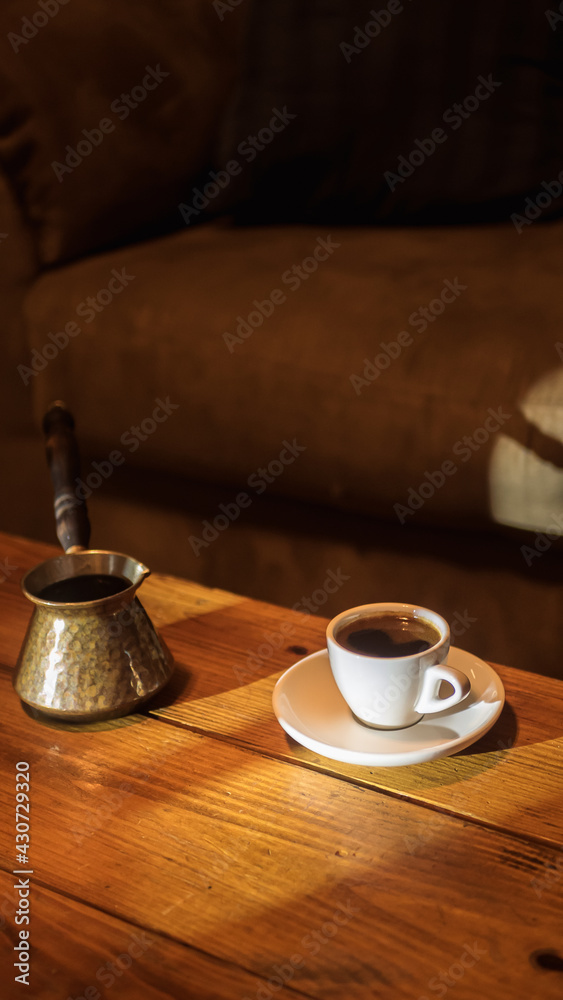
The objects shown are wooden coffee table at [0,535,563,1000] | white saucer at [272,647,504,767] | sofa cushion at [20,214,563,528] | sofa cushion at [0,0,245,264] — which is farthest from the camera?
sofa cushion at [0,0,245,264]

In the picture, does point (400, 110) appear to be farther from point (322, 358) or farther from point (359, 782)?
point (359, 782)

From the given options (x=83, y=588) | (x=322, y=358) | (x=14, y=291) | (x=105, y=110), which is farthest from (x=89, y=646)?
(x=105, y=110)

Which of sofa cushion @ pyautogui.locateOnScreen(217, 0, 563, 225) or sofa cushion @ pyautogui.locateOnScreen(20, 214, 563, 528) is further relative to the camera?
sofa cushion @ pyautogui.locateOnScreen(217, 0, 563, 225)

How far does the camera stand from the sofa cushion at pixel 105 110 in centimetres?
135

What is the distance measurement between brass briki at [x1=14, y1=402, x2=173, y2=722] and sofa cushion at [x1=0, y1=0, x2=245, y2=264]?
3.08 feet

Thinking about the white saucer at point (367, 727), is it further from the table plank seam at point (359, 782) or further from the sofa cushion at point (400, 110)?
the sofa cushion at point (400, 110)

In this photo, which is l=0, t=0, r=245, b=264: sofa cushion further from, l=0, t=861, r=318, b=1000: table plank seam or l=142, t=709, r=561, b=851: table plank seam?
l=0, t=861, r=318, b=1000: table plank seam

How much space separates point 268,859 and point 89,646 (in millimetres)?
195

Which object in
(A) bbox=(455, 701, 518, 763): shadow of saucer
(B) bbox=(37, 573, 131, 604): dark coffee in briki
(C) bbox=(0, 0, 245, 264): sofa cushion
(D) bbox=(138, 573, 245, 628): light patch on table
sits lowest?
(D) bbox=(138, 573, 245, 628): light patch on table

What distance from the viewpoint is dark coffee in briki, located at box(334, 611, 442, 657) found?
0.60 metres

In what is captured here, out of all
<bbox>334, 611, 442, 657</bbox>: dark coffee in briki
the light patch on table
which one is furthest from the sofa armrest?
<bbox>334, 611, 442, 657</bbox>: dark coffee in briki

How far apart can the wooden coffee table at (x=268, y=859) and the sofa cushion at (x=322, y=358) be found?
1.59 feet

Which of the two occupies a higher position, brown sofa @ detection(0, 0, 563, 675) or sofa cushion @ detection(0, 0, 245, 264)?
sofa cushion @ detection(0, 0, 245, 264)

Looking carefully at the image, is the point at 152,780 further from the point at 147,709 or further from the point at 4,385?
the point at 4,385
